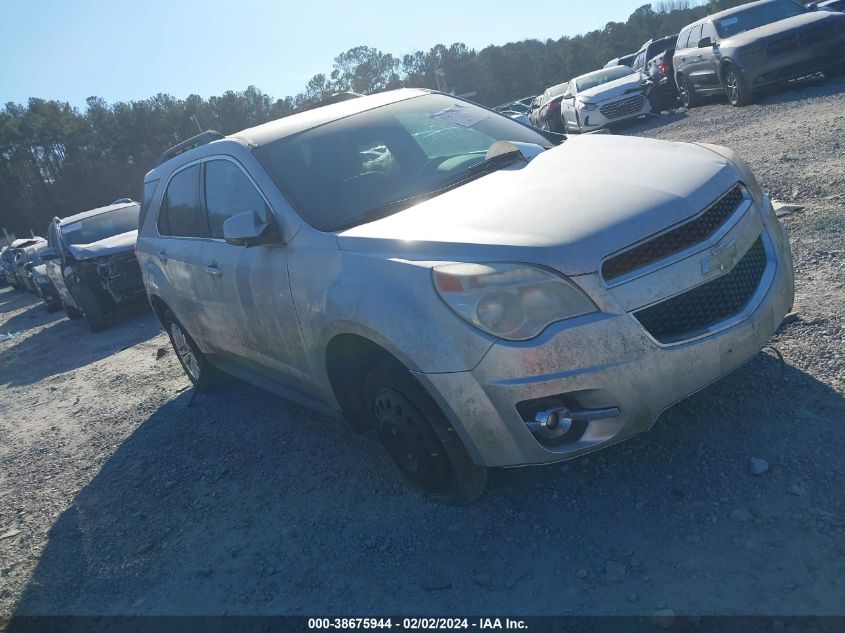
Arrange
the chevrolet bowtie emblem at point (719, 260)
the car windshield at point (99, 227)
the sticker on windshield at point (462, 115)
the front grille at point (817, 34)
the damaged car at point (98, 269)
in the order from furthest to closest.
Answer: the car windshield at point (99, 227)
the front grille at point (817, 34)
the damaged car at point (98, 269)
the sticker on windshield at point (462, 115)
the chevrolet bowtie emblem at point (719, 260)

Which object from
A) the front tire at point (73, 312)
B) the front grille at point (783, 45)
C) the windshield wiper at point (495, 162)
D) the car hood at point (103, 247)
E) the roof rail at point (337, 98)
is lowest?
the front tire at point (73, 312)

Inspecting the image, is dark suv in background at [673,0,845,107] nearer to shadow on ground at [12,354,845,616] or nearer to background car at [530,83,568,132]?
background car at [530,83,568,132]

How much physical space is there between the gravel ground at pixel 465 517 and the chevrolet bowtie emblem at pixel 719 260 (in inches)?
32.3

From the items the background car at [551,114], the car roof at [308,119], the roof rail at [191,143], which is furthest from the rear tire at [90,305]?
the background car at [551,114]

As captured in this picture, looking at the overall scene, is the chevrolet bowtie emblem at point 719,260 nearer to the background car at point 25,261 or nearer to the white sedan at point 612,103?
the white sedan at point 612,103

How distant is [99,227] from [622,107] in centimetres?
1091

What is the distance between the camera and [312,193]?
146 inches

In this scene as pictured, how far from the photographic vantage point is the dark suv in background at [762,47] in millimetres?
11242

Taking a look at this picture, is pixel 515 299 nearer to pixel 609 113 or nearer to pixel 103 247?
pixel 103 247

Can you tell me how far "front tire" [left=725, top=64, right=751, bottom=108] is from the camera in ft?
39.5

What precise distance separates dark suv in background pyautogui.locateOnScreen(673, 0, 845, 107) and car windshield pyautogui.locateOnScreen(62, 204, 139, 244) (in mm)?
10862

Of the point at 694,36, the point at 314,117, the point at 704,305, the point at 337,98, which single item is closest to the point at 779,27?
the point at 694,36

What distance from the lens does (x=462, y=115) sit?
4.51 meters

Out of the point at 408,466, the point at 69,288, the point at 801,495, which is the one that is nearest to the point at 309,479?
the point at 408,466
